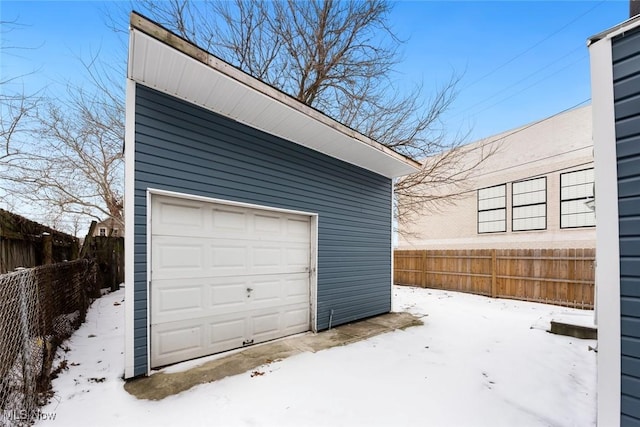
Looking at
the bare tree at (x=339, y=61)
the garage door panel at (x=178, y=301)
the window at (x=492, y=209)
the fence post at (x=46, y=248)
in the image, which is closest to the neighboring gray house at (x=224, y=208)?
the garage door panel at (x=178, y=301)

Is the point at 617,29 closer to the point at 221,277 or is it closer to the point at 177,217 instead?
the point at 177,217

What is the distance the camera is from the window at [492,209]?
1158cm

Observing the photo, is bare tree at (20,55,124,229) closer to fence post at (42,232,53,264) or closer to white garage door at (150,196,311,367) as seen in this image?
fence post at (42,232,53,264)

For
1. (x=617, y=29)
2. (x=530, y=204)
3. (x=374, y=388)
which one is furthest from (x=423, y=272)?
(x=617, y=29)

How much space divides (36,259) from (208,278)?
3179mm

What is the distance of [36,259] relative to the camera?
4703mm

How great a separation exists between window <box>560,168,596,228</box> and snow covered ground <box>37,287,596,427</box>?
6594mm

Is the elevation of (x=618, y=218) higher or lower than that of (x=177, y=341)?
higher

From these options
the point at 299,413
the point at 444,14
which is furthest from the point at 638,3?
the point at 444,14

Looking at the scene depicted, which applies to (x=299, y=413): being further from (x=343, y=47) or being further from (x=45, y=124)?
(x=45, y=124)

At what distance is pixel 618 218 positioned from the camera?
1.90 meters

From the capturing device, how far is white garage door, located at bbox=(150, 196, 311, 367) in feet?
11.9

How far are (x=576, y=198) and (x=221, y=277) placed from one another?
11.6m

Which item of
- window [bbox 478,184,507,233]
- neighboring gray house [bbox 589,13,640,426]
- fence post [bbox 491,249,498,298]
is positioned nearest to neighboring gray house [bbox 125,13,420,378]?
neighboring gray house [bbox 589,13,640,426]
